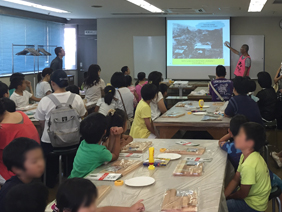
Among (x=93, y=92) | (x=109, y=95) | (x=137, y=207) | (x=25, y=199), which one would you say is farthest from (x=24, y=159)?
(x=93, y=92)

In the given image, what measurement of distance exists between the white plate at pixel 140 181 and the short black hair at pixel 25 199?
0.74 m

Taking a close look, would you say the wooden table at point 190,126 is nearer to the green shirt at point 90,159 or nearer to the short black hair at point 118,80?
the short black hair at point 118,80

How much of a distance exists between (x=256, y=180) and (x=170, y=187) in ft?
2.14

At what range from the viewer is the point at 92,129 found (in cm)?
246

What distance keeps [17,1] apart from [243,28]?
6.57 m

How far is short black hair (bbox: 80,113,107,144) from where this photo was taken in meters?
2.46

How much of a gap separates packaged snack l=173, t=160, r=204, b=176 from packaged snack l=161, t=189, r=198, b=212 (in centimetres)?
29

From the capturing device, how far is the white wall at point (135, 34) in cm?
1056

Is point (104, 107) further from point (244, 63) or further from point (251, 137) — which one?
point (244, 63)

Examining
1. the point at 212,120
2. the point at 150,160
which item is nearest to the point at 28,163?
the point at 150,160

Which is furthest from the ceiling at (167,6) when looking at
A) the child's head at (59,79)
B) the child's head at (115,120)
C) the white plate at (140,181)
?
the white plate at (140,181)

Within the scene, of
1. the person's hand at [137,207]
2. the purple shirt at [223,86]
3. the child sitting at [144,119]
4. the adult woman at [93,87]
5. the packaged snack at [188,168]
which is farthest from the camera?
the purple shirt at [223,86]

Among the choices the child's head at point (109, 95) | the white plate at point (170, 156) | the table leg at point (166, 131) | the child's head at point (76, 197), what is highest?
the child's head at point (109, 95)

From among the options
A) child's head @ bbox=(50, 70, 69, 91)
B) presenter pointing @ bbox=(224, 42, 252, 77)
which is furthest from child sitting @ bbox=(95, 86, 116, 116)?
presenter pointing @ bbox=(224, 42, 252, 77)
